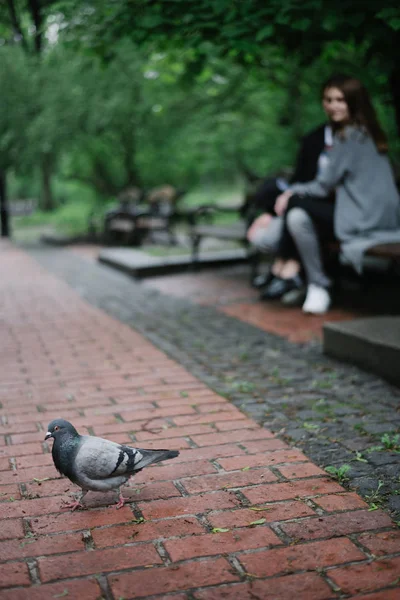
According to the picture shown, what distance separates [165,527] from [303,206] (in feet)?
14.4

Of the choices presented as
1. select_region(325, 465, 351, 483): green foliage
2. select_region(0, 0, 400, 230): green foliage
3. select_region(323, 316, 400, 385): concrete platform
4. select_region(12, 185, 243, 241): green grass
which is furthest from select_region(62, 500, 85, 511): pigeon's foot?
select_region(12, 185, 243, 241): green grass

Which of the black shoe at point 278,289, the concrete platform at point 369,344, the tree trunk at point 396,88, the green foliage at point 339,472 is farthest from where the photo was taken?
the black shoe at point 278,289

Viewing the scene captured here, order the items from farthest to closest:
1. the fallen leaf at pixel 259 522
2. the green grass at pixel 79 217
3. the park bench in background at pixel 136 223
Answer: the green grass at pixel 79 217 → the park bench in background at pixel 136 223 → the fallen leaf at pixel 259 522

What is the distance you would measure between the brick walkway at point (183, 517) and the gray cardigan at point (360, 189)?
2.38 metres

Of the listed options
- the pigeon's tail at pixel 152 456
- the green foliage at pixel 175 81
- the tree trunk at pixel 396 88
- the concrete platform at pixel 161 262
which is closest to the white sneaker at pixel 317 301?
the tree trunk at pixel 396 88

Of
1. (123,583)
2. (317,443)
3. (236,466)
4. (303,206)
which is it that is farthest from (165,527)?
(303,206)

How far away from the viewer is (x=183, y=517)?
3.00 m

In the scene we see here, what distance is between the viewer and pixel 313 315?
22.8ft

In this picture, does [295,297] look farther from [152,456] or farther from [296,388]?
[152,456]

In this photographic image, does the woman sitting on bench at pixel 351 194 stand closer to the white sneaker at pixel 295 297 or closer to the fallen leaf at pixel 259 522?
the white sneaker at pixel 295 297

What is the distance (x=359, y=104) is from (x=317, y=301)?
5.72ft

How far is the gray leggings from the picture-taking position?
6.76 metres

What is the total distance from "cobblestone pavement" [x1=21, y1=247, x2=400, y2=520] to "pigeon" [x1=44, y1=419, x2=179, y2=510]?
0.92 metres

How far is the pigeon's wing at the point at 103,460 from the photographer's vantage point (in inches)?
117
